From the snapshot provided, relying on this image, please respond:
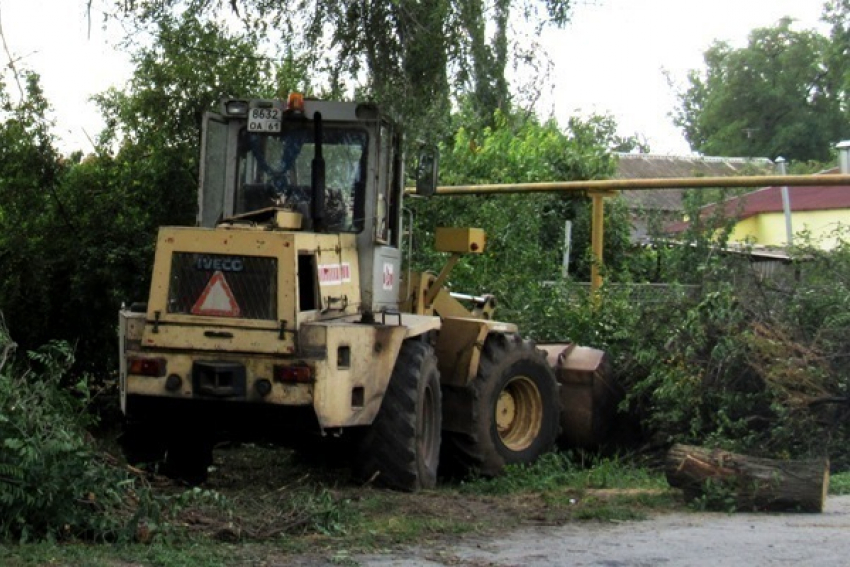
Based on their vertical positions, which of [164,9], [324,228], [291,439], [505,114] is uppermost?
[164,9]

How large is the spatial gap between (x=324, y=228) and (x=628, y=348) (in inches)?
177

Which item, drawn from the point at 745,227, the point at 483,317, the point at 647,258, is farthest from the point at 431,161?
the point at 745,227

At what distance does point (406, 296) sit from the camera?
12078mm

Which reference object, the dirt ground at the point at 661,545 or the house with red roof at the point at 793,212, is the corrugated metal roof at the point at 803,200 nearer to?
the house with red roof at the point at 793,212

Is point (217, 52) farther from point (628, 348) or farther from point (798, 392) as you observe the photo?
point (798, 392)

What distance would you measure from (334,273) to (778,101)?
62.6m

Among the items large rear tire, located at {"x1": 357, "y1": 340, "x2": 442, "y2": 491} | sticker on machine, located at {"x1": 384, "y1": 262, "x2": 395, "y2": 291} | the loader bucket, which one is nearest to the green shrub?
large rear tire, located at {"x1": 357, "y1": 340, "x2": 442, "y2": 491}

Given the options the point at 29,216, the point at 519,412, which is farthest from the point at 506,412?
the point at 29,216

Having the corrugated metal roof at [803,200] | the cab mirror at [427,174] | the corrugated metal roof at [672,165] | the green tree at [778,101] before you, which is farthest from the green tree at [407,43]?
the green tree at [778,101]

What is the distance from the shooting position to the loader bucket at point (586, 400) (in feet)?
43.0

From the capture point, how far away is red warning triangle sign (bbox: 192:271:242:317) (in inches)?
377

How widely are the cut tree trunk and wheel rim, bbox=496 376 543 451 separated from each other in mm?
2511

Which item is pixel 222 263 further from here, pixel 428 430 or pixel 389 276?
pixel 428 430

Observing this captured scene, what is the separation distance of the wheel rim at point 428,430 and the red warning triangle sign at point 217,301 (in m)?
1.80
